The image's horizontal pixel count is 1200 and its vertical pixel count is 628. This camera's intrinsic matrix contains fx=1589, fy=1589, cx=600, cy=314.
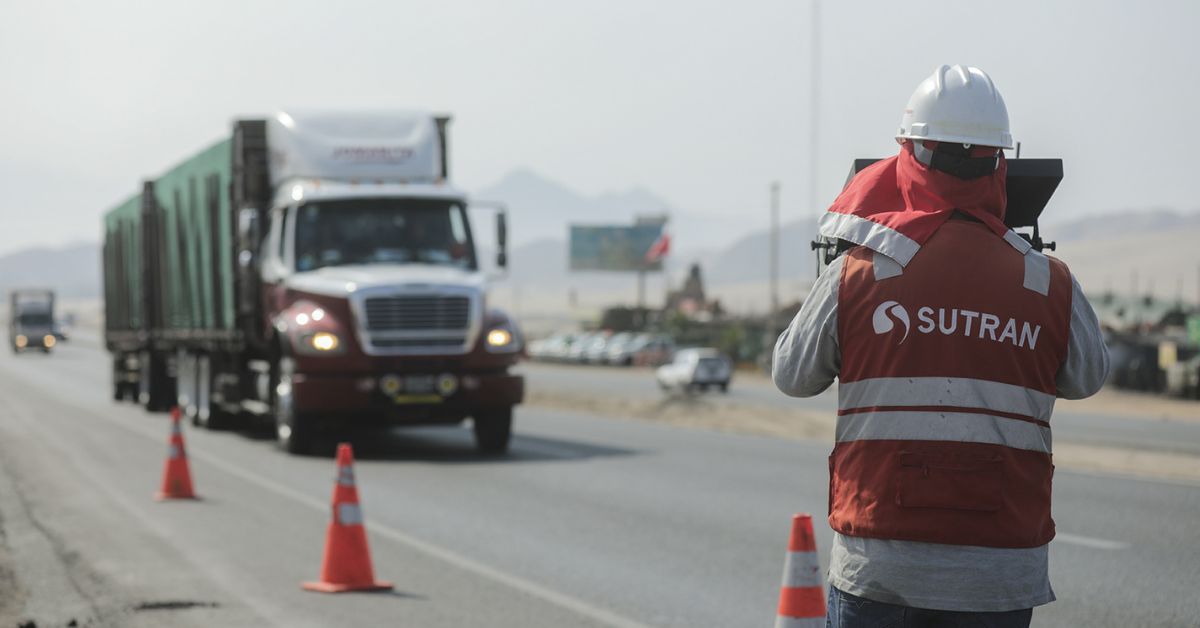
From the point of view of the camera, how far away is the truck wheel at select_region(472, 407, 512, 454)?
61.5 ft

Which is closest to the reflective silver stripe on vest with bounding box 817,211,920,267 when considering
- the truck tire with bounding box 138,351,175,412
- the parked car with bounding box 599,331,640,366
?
the truck tire with bounding box 138,351,175,412

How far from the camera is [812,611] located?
5152 millimetres

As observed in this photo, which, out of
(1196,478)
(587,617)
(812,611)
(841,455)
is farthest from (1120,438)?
(841,455)

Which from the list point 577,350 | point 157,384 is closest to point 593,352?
point 577,350

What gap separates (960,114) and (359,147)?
53.3ft

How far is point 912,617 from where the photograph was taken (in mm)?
3361

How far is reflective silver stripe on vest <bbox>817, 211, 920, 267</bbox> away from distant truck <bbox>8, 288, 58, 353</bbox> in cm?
8243

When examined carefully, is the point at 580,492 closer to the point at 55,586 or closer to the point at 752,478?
the point at 752,478

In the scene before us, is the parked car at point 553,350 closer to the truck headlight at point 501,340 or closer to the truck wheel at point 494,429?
the truck wheel at point 494,429

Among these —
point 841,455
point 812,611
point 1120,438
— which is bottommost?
point 1120,438

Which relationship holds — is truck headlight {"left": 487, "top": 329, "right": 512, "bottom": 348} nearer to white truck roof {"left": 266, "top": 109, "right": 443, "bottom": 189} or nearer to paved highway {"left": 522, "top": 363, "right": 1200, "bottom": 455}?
white truck roof {"left": 266, "top": 109, "right": 443, "bottom": 189}

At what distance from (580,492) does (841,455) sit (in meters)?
11.1

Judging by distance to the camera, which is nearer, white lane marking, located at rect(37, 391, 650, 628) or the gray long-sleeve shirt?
the gray long-sleeve shirt

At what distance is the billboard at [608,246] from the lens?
11762 centimetres
